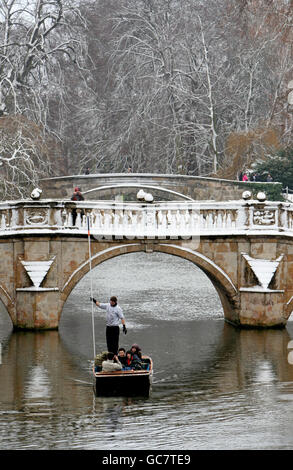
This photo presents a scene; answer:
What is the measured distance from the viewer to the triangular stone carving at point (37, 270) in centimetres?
3042

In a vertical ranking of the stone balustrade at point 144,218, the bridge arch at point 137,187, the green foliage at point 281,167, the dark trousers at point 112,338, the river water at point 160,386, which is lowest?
the river water at point 160,386

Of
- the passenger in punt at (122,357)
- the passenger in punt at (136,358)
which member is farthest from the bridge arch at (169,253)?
the passenger in punt at (122,357)

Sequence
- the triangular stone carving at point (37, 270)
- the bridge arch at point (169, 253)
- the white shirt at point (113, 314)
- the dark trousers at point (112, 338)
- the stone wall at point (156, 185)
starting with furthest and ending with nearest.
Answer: the stone wall at point (156, 185)
the bridge arch at point (169, 253)
the triangular stone carving at point (37, 270)
the white shirt at point (113, 314)
the dark trousers at point (112, 338)

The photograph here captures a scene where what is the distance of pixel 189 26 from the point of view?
59.5 metres

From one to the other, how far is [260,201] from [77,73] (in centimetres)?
2961

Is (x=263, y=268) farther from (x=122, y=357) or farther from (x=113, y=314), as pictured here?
(x=122, y=357)

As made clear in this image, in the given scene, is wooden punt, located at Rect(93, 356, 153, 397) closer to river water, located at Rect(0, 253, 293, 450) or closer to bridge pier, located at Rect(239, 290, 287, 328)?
river water, located at Rect(0, 253, 293, 450)

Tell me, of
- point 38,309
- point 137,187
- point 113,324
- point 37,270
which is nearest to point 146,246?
point 37,270

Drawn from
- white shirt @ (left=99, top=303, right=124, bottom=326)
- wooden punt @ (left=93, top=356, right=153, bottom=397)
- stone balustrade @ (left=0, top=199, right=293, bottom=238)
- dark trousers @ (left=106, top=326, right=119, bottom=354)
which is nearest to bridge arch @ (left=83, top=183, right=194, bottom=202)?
stone balustrade @ (left=0, top=199, right=293, bottom=238)

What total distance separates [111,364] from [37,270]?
6.59 m

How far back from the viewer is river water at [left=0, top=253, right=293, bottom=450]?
69.4 ft

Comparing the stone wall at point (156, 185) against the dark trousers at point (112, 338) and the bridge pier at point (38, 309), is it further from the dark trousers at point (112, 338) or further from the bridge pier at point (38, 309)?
the dark trousers at point (112, 338)

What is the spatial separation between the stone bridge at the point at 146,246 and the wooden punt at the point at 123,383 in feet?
21.3
